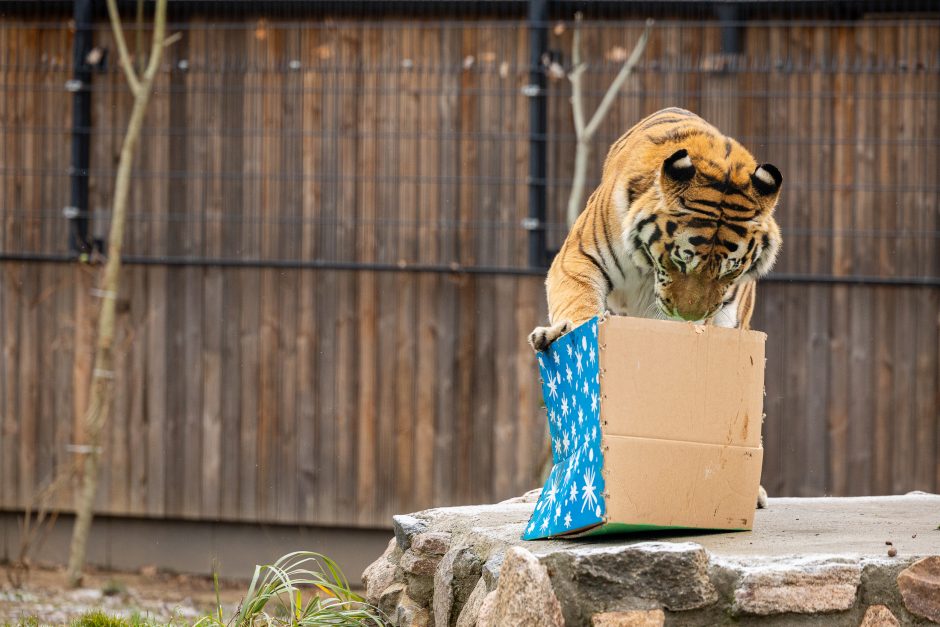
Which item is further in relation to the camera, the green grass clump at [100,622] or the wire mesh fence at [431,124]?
the wire mesh fence at [431,124]

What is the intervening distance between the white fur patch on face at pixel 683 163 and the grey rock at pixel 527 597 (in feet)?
4.25

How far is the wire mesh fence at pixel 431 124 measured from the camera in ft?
23.6

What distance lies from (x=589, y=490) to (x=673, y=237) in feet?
3.04

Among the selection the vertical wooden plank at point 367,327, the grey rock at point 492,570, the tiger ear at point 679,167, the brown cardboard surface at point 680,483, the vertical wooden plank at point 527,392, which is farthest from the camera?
the vertical wooden plank at point 367,327

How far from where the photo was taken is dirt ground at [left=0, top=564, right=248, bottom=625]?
590cm

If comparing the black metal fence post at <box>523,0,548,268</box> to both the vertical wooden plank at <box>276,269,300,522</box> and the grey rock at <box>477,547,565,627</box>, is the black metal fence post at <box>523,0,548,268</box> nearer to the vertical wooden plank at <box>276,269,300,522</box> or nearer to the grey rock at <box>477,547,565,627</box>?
the vertical wooden plank at <box>276,269,300,522</box>

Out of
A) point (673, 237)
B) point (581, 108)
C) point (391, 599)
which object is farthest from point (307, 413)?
point (673, 237)

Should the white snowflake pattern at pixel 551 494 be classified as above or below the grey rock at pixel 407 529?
above

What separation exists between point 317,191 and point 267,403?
4.17 ft

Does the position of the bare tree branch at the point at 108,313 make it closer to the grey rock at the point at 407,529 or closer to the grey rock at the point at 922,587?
the grey rock at the point at 407,529

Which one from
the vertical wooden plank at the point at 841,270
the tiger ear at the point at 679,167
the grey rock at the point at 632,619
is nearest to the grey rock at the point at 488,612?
the grey rock at the point at 632,619

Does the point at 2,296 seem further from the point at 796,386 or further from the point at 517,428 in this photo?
the point at 796,386

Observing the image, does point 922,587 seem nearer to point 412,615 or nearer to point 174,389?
point 412,615

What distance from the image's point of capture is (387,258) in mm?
7359
